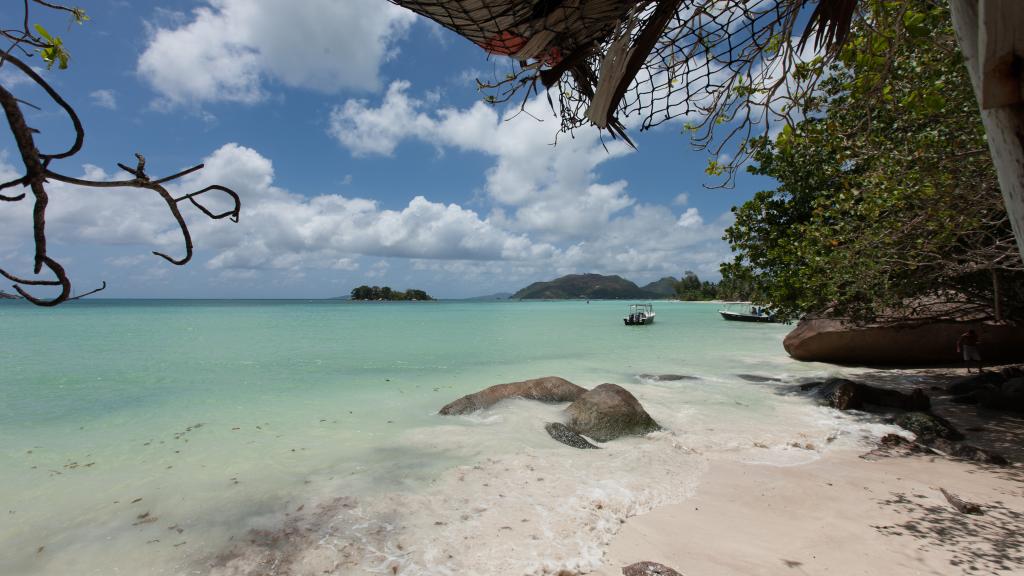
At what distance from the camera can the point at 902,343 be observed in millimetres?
12188

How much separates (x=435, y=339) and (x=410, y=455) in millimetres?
18576

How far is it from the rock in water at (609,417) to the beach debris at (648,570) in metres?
3.27

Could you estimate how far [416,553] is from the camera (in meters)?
3.74

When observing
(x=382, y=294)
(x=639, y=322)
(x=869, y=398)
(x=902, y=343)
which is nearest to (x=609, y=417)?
(x=869, y=398)

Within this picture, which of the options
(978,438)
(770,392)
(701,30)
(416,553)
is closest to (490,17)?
(701,30)

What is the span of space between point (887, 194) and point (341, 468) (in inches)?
301

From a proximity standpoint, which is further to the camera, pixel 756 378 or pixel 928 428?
pixel 756 378

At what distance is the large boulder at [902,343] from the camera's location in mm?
11312

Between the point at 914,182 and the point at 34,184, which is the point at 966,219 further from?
the point at 34,184

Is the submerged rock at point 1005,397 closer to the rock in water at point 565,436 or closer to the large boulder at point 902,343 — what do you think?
the large boulder at point 902,343

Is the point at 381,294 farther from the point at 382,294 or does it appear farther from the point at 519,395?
the point at 519,395

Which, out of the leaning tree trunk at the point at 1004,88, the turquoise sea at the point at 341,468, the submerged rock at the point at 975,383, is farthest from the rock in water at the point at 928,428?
the leaning tree trunk at the point at 1004,88

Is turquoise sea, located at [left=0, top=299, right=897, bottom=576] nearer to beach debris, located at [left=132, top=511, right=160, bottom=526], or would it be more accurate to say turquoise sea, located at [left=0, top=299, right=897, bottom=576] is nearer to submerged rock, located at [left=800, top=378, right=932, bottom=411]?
beach debris, located at [left=132, top=511, right=160, bottom=526]

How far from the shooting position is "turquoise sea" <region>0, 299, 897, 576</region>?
3891 mm
